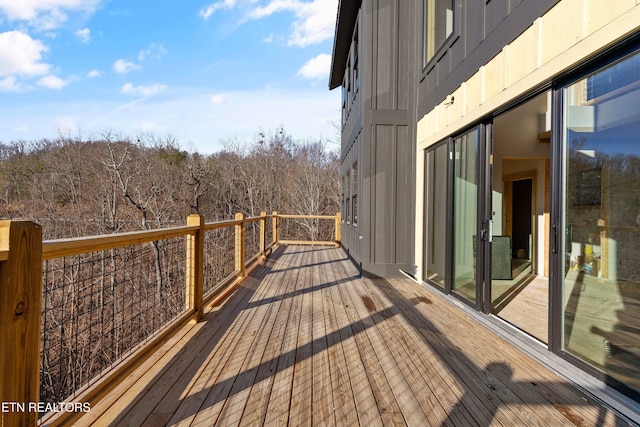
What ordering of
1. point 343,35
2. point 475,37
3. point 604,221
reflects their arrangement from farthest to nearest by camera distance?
1. point 343,35
2. point 475,37
3. point 604,221

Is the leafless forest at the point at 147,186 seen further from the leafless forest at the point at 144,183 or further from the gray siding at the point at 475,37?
the gray siding at the point at 475,37

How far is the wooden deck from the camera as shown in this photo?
168cm

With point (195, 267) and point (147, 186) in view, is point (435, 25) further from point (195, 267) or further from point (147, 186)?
point (147, 186)

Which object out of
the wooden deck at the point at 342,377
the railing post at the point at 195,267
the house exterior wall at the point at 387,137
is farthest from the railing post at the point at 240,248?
the house exterior wall at the point at 387,137

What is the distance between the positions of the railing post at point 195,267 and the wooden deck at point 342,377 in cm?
21

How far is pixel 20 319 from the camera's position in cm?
115

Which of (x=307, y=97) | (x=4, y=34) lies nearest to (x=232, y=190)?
(x=307, y=97)

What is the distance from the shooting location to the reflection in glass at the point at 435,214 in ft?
13.8

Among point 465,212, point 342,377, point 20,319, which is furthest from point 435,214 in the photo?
point 20,319

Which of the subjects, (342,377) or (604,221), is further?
(342,377)

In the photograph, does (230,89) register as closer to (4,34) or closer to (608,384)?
(4,34)

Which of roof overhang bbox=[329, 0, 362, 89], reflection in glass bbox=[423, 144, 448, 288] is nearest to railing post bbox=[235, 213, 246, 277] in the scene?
reflection in glass bbox=[423, 144, 448, 288]

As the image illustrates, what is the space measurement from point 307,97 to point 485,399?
1881 centimetres

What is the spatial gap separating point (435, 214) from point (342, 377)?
9.69 feet
